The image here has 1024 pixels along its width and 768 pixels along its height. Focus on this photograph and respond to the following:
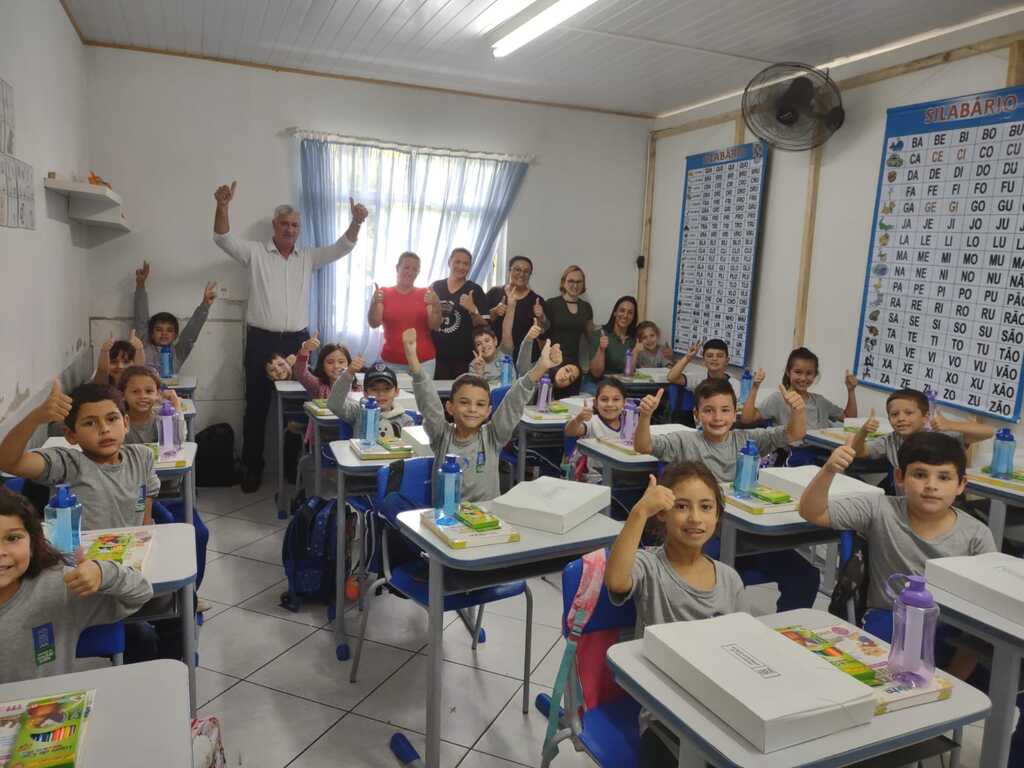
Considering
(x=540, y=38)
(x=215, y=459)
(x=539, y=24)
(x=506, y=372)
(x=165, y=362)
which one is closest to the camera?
(x=539, y=24)

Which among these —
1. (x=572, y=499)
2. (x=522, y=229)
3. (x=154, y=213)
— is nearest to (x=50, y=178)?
(x=154, y=213)

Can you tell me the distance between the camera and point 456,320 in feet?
18.7

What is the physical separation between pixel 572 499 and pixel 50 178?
3.07m

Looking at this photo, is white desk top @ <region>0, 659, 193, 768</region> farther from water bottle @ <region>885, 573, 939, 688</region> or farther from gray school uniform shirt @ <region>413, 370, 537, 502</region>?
gray school uniform shirt @ <region>413, 370, 537, 502</region>

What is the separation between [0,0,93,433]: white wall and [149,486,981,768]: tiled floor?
3.94ft

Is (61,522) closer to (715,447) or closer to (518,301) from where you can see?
(715,447)

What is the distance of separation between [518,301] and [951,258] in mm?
2983

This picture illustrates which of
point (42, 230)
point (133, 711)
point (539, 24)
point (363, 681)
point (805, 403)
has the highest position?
point (539, 24)

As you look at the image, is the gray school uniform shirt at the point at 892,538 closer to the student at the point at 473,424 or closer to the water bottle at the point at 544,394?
the student at the point at 473,424

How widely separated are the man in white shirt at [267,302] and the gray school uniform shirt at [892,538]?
4.05m

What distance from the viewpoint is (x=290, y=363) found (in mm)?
5090

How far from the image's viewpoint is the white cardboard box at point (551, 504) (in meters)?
2.19

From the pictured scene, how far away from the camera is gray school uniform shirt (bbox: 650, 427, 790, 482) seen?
10.1 feet

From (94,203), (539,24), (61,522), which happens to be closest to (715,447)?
(61,522)
